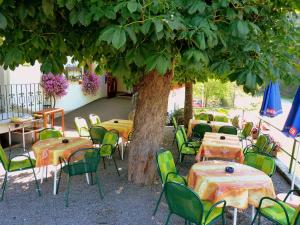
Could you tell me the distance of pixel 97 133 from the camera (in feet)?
23.4

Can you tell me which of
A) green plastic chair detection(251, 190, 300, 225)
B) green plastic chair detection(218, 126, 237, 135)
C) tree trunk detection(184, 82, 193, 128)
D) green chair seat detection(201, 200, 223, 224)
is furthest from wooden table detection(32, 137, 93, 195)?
tree trunk detection(184, 82, 193, 128)

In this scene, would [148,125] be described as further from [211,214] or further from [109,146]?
[211,214]

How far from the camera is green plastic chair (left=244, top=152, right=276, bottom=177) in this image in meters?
4.83

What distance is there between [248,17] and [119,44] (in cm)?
237

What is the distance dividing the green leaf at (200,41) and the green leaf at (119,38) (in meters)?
0.79

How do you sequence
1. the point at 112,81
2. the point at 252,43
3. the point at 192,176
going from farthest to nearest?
the point at 112,81 < the point at 192,176 < the point at 252,43

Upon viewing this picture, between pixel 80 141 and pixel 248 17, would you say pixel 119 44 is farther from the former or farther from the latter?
pixel 80 141

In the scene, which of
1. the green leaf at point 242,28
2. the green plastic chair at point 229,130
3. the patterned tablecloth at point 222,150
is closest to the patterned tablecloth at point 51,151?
the patterned tablecloth at point 222,150

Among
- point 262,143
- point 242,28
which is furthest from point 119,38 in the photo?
point 262,143

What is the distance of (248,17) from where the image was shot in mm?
4074

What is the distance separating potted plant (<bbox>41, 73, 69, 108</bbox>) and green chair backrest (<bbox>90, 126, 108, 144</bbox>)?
4134mm

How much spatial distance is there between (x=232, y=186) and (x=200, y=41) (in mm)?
1976

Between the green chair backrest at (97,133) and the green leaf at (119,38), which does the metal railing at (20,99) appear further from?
the green leaf at (119,38)

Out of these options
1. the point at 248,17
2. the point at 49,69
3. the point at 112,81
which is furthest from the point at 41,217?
the point at 112,81
